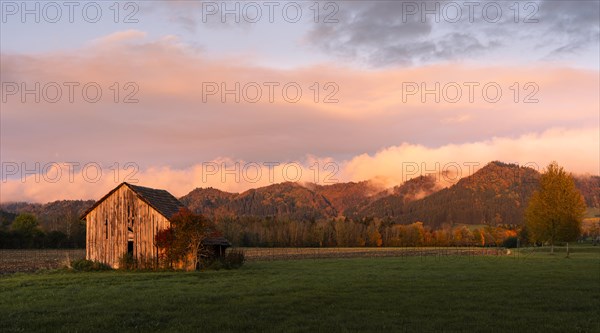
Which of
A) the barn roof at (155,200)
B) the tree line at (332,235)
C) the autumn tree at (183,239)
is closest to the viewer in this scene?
the autumn tree at (183,239)

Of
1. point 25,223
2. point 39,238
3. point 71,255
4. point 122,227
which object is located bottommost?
point 71,255

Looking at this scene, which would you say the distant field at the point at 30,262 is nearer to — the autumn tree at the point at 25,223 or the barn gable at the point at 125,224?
the barn gable at the point at 125,224

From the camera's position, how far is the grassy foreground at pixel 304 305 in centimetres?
1869

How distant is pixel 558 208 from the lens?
79.2 meters

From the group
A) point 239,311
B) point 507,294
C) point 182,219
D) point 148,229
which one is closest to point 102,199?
point 148,229

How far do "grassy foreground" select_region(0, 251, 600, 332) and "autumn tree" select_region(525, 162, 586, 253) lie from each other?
4801cm

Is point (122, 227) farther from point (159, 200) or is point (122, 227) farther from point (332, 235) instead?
point (332, 235)

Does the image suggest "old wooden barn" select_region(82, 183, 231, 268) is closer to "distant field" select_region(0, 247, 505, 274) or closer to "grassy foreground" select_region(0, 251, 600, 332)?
"distant field" select_region(0, 247, 505, 274)

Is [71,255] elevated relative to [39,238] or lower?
lower

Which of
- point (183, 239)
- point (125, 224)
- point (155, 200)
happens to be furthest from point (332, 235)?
point (183, 239)

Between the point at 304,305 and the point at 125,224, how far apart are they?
30960 millimetres

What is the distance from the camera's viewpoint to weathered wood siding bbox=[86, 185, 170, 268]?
48.6 metres

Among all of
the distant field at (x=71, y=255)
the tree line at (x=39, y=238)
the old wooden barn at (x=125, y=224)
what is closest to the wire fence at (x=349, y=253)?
the distant field at (x=71, y=255)

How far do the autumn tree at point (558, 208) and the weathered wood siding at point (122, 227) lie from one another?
Result: 193 feet
